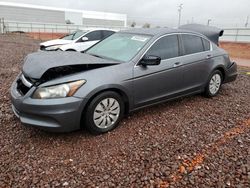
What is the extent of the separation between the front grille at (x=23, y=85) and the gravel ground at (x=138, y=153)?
61 cm

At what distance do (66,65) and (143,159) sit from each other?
1574mm

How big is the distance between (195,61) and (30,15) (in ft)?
196

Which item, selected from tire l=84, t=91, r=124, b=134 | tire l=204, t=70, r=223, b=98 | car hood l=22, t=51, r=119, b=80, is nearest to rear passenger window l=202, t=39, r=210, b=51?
tire l=204, t=70, r=223, b=98

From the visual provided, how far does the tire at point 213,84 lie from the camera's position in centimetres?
468

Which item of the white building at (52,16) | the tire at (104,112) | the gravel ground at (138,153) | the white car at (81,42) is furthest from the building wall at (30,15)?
the tire at (104,112)

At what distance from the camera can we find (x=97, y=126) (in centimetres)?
315

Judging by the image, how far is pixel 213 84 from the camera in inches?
189

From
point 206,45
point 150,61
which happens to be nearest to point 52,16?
point 206,45

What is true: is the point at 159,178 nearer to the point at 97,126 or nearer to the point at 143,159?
the point at 143,159

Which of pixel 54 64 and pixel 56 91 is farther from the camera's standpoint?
pixel 54 64

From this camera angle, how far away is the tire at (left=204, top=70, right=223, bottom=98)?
4.68 metres

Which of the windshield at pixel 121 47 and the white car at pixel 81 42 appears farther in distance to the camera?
the white car at pixel 81 42

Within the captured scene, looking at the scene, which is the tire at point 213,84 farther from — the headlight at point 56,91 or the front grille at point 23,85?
the front grille at point 23,85

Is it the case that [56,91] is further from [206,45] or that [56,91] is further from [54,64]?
[206,45]
